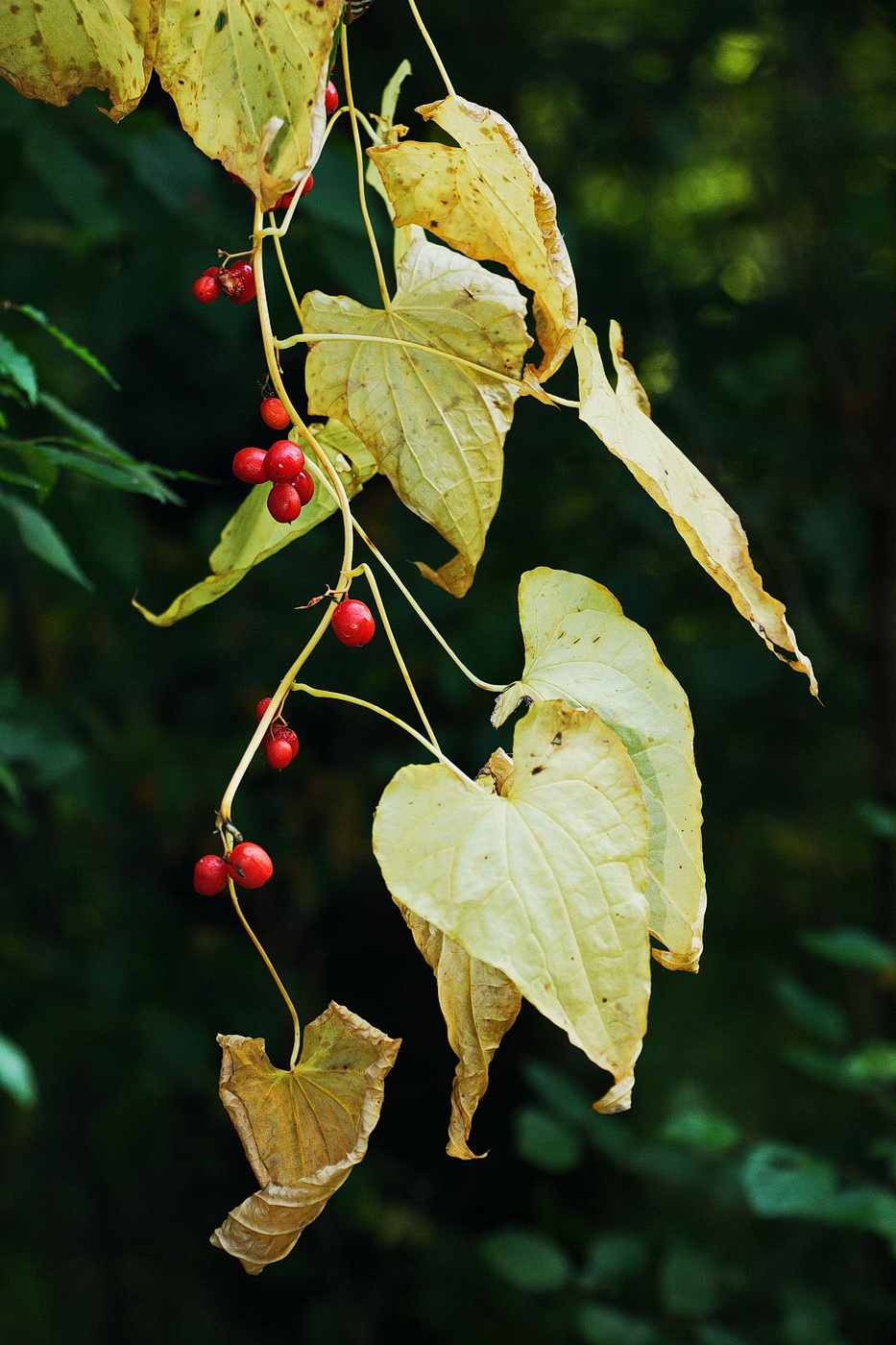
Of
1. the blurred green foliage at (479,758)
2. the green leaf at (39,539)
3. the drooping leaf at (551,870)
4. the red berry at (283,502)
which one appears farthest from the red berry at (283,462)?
the blurred green foliage at (479,758)

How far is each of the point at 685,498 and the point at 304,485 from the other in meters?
0.12

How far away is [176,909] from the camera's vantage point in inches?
65.2

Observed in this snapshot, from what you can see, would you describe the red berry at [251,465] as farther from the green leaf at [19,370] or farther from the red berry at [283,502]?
the green leaf at [19,370]

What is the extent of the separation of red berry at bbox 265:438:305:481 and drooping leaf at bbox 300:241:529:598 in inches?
1.3

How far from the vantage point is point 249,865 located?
320mm

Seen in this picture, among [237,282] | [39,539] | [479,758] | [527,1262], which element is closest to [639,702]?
[237,282]

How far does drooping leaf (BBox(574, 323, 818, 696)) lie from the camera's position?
0.98ft

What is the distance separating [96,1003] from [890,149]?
5.67 ft

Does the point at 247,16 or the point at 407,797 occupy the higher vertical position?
the point at 247,16

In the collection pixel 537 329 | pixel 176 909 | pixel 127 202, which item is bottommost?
pixel 176 909

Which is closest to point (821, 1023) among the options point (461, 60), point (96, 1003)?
point (96, 1003)

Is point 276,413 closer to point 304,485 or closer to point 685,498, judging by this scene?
point 304,485

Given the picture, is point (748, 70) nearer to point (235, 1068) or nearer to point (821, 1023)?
point (821, 1023)

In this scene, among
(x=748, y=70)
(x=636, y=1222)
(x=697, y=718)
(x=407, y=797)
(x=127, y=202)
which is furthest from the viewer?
(x=636, y=1222)
